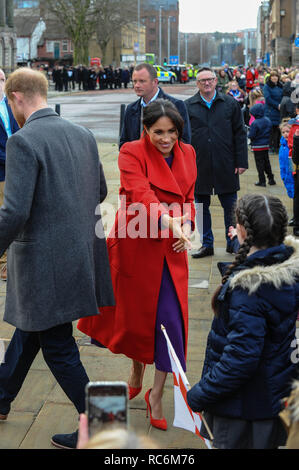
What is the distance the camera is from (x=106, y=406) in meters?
1.55

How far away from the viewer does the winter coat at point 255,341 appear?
2604 mm

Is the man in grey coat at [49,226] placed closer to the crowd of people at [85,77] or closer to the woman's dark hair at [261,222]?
the woman's dark hair at [261,222]

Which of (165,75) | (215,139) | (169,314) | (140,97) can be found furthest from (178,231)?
(165,75)

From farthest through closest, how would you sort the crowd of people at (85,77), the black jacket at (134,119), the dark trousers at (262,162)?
the crowd of people at (85,77), the dark trousers at (262,162), the black jacket at (134,119)

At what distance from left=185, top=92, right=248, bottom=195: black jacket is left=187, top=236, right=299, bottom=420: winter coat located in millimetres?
4623

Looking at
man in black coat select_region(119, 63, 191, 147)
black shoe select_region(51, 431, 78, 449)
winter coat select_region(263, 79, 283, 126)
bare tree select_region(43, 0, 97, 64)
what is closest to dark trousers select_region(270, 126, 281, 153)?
winter coat select_region(263, 79, 283, 126)

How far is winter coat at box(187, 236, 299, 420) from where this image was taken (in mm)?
2604

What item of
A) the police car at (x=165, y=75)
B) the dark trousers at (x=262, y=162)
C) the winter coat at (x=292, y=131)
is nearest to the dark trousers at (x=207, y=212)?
the winter coat at (x=292, y=131)

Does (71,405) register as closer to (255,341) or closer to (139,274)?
(139,274)

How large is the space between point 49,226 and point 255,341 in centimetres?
126

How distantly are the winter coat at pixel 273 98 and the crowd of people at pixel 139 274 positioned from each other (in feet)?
40.9
